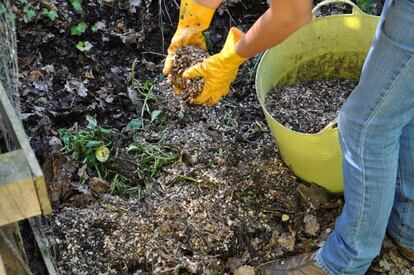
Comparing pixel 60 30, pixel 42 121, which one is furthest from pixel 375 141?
pixel 60 30

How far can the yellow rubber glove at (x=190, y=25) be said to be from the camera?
2.50 meters

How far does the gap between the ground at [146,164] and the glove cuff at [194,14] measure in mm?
339

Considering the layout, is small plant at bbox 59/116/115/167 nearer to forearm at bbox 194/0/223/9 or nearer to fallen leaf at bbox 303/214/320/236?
forearm at bbox 194/0/223/9

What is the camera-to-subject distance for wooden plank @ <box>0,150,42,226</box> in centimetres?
125

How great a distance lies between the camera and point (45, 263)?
2.05 metres

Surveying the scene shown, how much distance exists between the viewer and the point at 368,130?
5.67 feet

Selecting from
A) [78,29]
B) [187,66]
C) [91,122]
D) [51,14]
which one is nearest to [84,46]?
[78,29]

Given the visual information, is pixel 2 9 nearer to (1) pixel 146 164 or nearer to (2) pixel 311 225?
(1) pixel 146 164

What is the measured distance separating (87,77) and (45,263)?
3.40 ft

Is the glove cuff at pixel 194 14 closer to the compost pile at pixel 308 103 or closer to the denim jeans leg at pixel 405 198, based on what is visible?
the compost pile at pixel 308 103

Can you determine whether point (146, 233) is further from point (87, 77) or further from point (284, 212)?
point (87, 77)

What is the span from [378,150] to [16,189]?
1.02 metres

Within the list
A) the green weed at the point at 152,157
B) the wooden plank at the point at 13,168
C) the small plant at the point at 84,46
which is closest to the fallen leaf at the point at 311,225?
the green weed at the point at 152,157

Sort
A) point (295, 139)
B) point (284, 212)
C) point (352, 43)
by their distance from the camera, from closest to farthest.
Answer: point (295, 139), point (284, 212), point (352, 43)
